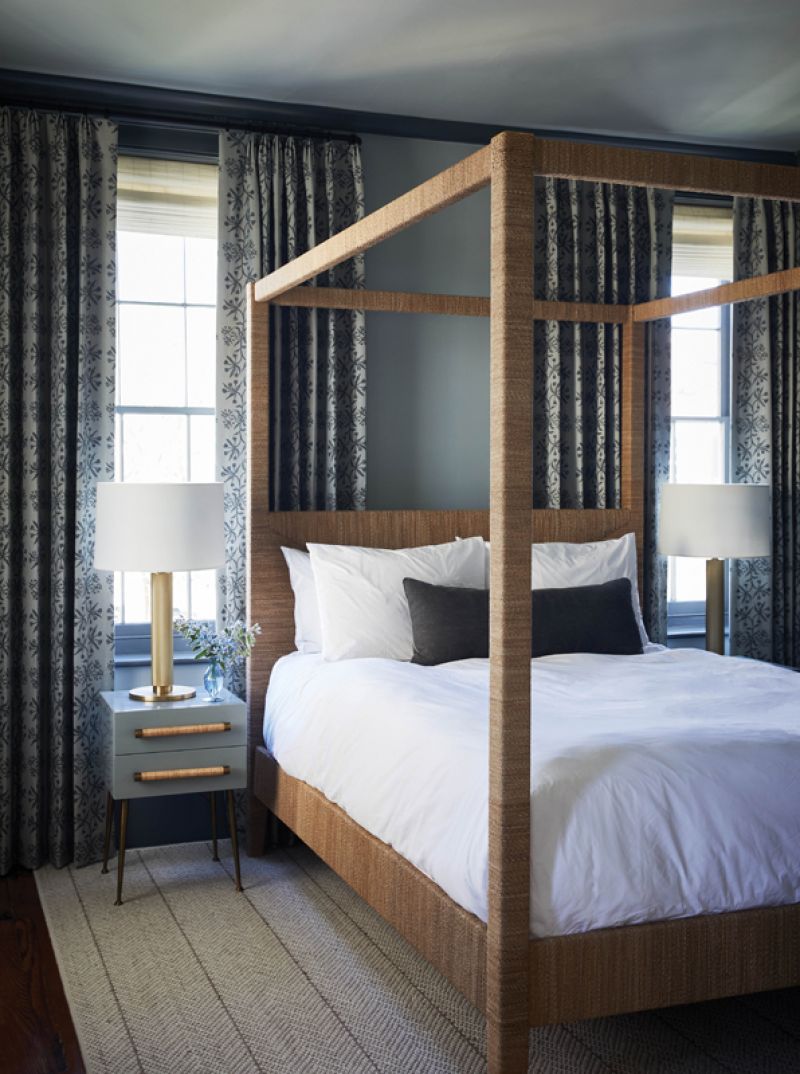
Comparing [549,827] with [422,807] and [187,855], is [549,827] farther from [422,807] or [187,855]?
[187,855]

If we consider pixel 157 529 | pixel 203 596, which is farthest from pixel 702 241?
pixel 157 529

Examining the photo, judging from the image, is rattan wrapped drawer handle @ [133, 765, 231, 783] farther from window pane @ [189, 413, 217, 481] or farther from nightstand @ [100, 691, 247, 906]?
window pane @ [189, 413, 217, 481]

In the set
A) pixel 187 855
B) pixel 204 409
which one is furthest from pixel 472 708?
pixel 204 409

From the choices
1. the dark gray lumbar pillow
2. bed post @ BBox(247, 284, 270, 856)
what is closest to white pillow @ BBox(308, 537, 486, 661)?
the dark gray lumbar pillow

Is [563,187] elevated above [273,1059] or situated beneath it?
elevated above

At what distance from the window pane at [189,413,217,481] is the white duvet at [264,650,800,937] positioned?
1558 millimetres

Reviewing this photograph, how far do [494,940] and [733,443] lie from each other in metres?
3.57

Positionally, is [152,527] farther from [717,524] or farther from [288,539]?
[717,524]

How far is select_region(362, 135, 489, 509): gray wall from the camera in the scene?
4.87 meters

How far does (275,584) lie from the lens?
4.50 meters

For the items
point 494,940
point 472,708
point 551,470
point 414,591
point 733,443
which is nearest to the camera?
point 494,940

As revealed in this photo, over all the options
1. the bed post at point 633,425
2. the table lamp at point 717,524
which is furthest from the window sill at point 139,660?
the table lamp at point 717,524

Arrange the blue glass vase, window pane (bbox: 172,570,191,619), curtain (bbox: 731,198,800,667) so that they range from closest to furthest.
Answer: the blue glass vase → window pane (bbox: 172,570,191,619) → curtain (bbox: 731,198,800,667)

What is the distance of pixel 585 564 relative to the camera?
15.4 ft
